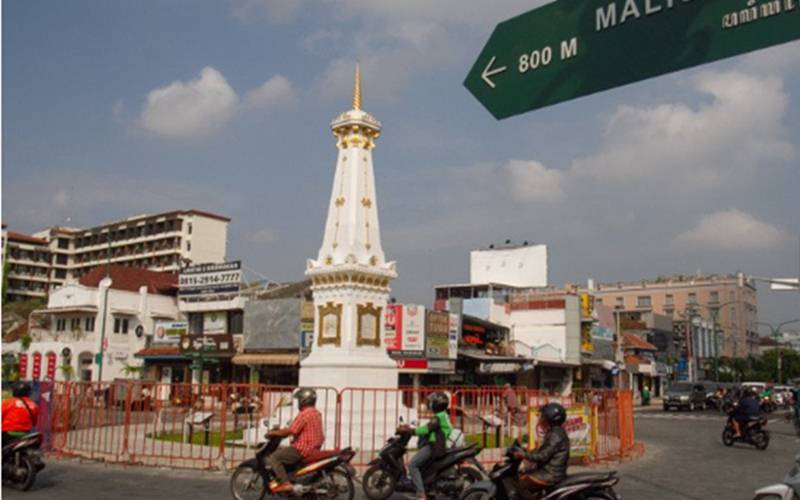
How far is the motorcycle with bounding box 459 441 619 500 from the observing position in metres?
7.14

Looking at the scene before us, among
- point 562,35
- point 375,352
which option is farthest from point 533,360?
point 562,35

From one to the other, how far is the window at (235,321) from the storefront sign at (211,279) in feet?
3.89

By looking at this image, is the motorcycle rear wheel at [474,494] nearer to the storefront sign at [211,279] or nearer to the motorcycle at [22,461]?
the motorcycle at [22,461]

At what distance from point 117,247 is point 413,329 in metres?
63.5

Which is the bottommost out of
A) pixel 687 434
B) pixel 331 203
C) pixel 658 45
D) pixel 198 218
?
pixel 687 434

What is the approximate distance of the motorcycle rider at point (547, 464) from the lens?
291 inches

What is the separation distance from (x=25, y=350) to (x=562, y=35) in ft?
154

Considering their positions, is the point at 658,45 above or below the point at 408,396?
above

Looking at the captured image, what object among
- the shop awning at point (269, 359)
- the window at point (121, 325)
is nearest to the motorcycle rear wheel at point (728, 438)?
the shop awning at point (269, 359)

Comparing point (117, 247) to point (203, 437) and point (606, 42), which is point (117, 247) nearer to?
point (203, 437)

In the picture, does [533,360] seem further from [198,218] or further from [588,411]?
[198,218]

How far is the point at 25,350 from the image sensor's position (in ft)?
144

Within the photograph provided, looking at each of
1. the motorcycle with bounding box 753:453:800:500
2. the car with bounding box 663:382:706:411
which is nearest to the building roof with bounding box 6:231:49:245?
the car with bounding box 663:382:706:411

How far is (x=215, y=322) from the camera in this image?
131ft
